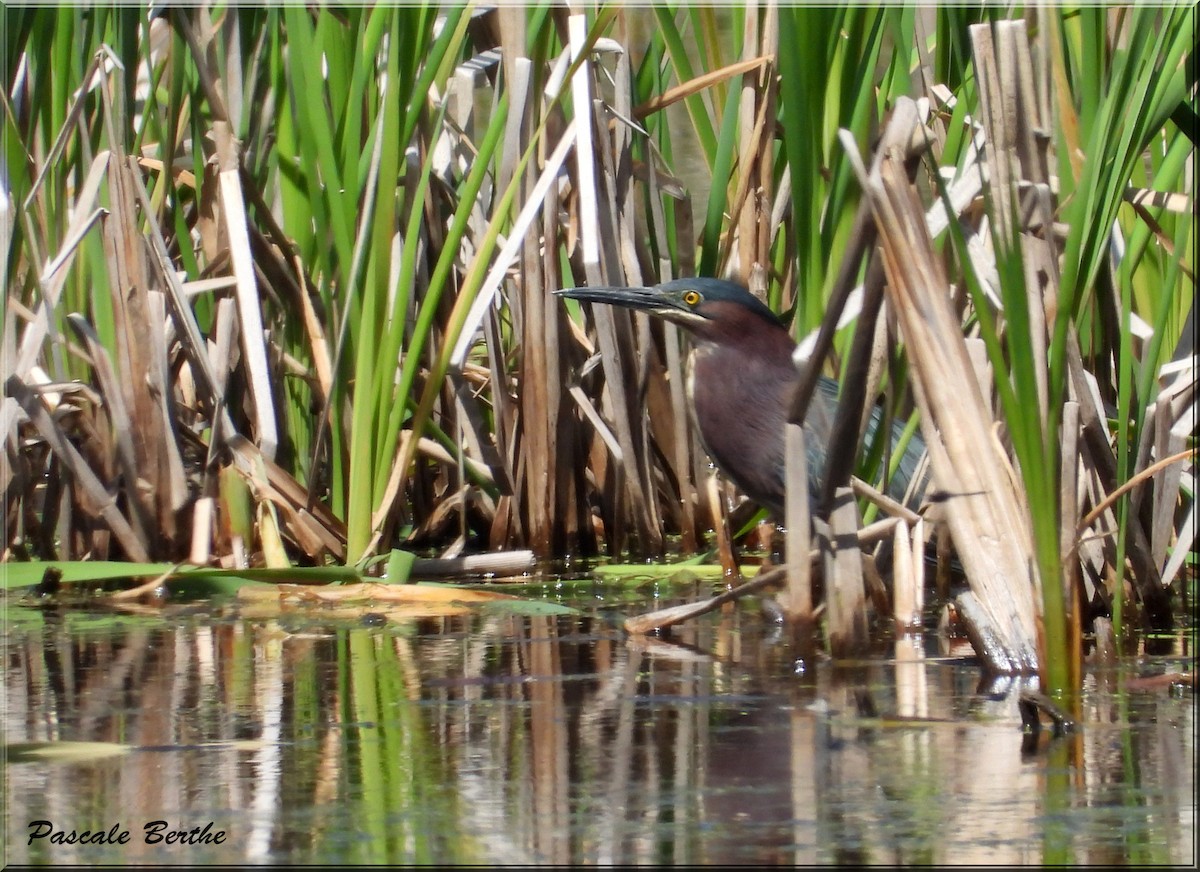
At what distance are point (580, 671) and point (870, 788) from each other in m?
0.97

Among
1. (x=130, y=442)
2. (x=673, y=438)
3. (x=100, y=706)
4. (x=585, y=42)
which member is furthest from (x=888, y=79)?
(x=100, y=706)

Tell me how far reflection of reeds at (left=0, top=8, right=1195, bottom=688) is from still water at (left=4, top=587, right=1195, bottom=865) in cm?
46

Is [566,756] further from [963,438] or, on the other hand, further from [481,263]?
[481,263]

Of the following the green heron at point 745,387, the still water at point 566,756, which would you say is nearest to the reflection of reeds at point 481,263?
the green heron at point 745,387

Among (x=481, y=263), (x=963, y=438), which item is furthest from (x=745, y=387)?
(x=963, y=438)

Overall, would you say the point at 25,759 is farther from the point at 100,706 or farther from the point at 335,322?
the point at 335,322

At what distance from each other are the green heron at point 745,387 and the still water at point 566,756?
92 cm

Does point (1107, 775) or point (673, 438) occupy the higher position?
point (673, 438)

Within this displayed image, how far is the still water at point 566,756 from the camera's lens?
6.24ft

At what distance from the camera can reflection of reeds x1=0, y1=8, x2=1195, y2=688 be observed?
3377 millimetres

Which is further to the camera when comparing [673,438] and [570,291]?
[673,438]

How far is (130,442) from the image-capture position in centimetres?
410

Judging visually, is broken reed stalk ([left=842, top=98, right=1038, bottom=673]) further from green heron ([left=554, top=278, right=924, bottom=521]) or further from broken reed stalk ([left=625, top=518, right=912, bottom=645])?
green heron ([left=554, top=278, right=924, bottom=521])

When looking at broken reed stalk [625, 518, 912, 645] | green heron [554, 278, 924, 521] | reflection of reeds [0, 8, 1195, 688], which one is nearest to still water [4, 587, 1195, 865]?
broken reed stalk [625, 518, 912, 645]
